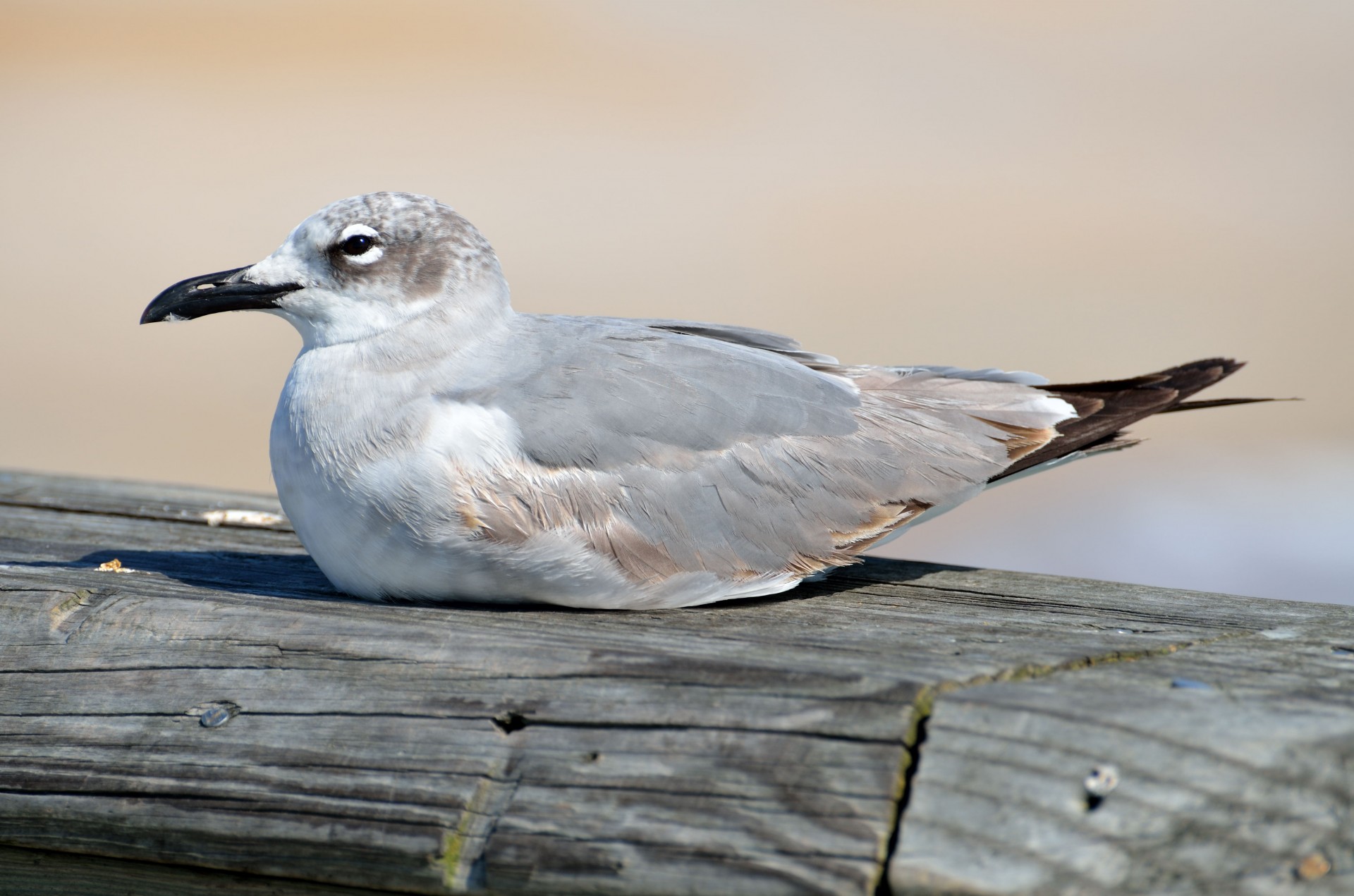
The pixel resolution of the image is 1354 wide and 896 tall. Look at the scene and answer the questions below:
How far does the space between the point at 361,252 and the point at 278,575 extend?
83 centimetres

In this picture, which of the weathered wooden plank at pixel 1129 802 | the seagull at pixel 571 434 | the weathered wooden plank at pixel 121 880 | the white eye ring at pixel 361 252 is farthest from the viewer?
the white eye ring at pixel 361 252

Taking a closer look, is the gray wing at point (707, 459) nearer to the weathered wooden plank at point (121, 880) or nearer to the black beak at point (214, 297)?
the black beak at point (214, 297)

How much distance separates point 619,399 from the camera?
305cm

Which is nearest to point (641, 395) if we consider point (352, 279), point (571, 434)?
point (571, 434)

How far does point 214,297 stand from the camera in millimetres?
3305

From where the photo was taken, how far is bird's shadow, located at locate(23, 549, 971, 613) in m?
2.97

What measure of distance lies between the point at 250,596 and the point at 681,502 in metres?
0.97

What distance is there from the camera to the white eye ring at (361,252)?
327cm

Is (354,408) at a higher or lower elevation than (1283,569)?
higher

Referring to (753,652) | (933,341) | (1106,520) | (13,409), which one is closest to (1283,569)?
(1106,520)

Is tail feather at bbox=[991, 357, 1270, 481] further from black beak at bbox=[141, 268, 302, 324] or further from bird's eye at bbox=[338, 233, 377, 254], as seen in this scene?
black beak at bbox=[141, 268, 302, 324]

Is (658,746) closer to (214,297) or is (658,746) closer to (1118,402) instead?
(214,297)

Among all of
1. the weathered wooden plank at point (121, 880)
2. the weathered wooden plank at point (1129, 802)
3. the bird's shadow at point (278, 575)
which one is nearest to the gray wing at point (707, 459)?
the bird's shadow at point (278, 575)

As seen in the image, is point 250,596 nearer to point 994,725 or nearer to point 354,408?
point 354,408
